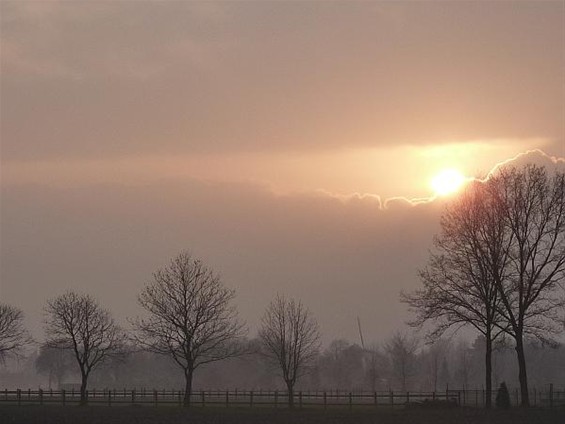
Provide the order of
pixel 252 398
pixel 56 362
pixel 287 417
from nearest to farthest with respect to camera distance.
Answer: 1. pixel 287 417
2. pixel 252 398
3. pixel 56 362

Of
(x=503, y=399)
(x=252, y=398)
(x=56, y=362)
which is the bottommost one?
(x=252, y=398)

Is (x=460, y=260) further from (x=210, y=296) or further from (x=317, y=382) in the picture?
(x=317, y=382)

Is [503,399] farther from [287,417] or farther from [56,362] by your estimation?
[56,362]

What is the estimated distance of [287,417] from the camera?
162 feet

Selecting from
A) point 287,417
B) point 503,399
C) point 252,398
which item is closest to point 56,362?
point 252,398

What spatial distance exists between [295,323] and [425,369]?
127 metres

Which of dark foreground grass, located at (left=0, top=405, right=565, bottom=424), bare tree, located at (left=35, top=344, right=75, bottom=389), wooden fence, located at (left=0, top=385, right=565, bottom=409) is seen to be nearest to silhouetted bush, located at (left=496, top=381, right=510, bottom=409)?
dark foreground grass, located at (left=0, top=405, right=565, bottom=424)

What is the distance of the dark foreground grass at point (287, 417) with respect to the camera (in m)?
47.0

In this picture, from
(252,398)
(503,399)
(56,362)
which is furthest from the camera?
(56,362)

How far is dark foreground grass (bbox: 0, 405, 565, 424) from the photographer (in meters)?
47.0

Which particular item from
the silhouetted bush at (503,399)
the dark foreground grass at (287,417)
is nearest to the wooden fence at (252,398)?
the silhouetted bush at (503,399)

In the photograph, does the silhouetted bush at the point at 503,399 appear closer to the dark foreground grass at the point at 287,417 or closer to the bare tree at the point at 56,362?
the dark foreground grass at the point at 287,417

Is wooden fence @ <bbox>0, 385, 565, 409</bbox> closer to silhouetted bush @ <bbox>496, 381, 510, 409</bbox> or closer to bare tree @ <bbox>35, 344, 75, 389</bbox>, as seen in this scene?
silhouetted bush @ <bbox>496, 381, 510, 409</bbox>

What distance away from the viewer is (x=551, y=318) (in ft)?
192
